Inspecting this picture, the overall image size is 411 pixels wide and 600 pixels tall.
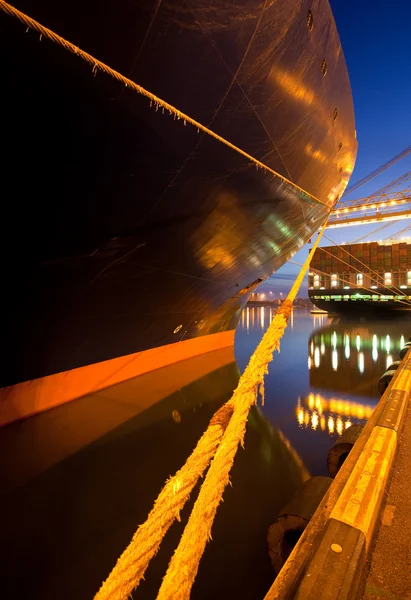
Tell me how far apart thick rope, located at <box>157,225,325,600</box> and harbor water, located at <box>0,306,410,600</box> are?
6.53ft

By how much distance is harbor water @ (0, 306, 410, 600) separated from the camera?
2.67 m

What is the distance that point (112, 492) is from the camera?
12.0 feet

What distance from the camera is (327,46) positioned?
3.48 metres

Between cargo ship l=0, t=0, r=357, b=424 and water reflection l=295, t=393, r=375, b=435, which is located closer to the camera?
cargo ship l=0, t=0, r=357, b=424

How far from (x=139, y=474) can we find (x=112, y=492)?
431 mm

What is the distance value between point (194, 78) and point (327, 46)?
217 cm

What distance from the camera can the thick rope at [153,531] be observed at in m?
1.10

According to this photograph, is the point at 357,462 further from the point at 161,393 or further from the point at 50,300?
the point at 161,393

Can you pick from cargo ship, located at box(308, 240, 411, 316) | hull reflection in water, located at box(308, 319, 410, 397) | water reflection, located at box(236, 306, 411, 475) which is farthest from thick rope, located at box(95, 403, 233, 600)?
cargo ship, located at box(308, 240, 411, 316)

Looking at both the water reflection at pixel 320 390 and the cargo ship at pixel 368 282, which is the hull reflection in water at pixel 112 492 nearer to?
the water reflection at pixel 320 390

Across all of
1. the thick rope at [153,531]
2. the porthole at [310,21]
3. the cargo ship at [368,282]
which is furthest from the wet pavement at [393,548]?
the cargo ship at [368,282]


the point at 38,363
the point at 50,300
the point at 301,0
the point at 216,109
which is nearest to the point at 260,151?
the point at 216,109

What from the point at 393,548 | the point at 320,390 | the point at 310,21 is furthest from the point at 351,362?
the point at 310,21

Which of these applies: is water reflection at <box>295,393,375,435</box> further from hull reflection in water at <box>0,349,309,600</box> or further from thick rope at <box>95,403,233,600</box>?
thick rope at <box>95,403,233,600</box>
